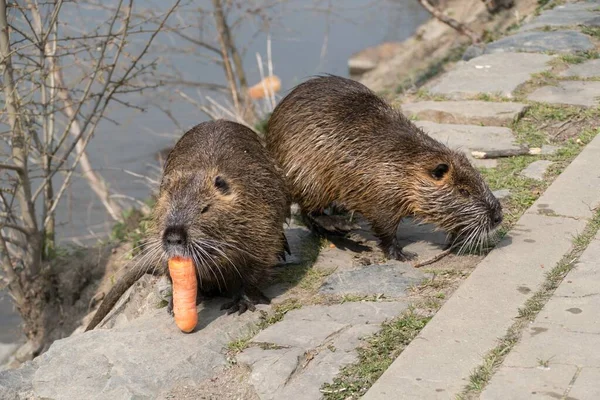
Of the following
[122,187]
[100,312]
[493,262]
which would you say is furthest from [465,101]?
[122,187]

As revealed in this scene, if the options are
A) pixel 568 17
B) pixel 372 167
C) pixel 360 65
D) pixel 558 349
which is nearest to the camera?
pixel 558 349

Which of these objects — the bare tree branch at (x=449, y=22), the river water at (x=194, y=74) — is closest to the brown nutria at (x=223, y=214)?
the river water at (x=194, y=74)

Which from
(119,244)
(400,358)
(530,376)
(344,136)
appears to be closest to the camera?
(530,376)

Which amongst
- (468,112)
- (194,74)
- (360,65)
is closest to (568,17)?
(468,112)

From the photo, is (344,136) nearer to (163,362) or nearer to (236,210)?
(236,210)

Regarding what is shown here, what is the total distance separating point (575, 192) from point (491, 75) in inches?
96.1

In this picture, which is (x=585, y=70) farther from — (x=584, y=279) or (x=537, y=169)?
(x=584, y=279)

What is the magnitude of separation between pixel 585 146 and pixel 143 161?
27.0ft

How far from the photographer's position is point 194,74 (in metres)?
15.4

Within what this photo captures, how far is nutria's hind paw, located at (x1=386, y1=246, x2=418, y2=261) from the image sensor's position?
489 cm

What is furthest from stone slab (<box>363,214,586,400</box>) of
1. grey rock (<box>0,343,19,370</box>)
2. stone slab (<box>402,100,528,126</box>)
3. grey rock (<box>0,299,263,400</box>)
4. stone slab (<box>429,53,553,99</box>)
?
grey rock (<box>0,343,19,370</box>)

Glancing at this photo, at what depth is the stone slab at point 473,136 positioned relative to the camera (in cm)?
608

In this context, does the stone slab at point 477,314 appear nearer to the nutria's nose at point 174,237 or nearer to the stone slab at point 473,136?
the nutria's nose at point 174,237

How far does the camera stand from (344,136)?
5.14 metres
